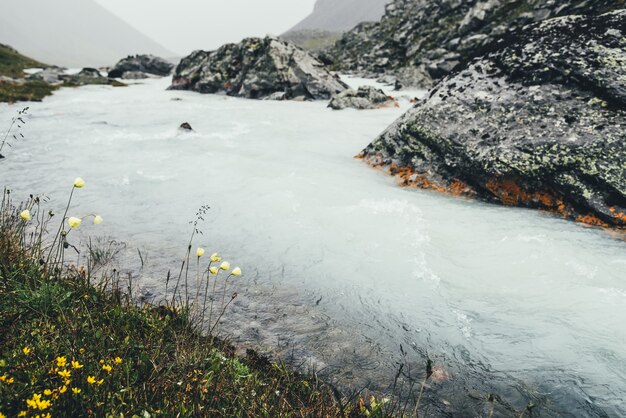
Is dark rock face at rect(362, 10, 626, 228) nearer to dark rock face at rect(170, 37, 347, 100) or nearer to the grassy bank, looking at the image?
the grassy bank

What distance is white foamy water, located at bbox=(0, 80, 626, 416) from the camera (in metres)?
3.13

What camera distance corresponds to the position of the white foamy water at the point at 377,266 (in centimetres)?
313

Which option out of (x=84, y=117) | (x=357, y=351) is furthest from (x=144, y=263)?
(x=84, y=117)

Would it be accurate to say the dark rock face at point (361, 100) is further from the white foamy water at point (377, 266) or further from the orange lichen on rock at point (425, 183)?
the orange lichen on rock at point (425, 183)

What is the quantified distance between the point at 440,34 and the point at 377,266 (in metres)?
46.5

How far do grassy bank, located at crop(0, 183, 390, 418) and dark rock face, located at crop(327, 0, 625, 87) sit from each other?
90.6ft

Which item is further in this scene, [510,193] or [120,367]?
[510,193]

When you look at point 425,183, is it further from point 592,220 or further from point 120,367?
point 120,367

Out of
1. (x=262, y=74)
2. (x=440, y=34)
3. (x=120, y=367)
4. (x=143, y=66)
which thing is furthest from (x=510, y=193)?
(x=143, y=66)

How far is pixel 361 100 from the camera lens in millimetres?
18344

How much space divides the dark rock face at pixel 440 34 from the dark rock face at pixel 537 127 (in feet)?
66.7

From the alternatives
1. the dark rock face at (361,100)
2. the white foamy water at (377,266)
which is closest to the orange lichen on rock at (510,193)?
the white foamy water at (377,266)

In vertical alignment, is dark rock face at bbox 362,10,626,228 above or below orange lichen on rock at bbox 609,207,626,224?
above

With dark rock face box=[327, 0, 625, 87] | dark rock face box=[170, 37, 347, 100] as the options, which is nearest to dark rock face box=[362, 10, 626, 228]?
dark rock face box=[170, 37, 347, 100]
